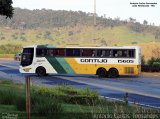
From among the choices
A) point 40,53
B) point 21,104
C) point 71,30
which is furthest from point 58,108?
point 71,30

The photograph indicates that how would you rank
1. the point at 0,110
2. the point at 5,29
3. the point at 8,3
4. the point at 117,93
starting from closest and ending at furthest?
the point at 0,110
the point at 8,3
the point at 117,93
the point at 5,29

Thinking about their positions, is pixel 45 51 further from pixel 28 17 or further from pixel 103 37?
pixel 28 17

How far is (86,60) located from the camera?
43.9 metres

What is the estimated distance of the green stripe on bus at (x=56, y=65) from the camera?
44125 mm

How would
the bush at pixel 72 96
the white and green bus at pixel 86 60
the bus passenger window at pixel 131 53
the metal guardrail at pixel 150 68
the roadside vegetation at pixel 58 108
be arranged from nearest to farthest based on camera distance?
the roadside vegetation at pixel 58 108, the bush at pixel 72 96, the bus passenger window at pixel 131 53, the white and green bus at pixel 86 60, the metal guardrail at pixel 150 68

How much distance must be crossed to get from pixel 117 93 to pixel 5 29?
123 m

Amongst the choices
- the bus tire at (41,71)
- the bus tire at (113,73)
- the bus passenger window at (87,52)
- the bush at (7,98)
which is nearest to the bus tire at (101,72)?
the bus tire at (113,73)

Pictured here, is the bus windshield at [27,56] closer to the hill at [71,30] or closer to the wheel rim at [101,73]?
the wheel rim at [101,73]

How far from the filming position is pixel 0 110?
46.1 feet

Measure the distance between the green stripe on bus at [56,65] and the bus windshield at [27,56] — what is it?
1.65m

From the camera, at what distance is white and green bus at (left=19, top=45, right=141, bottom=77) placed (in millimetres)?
43531

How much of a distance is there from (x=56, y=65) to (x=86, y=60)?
9.06 ft

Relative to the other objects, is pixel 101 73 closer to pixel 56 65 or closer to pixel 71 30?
pixel 56 65

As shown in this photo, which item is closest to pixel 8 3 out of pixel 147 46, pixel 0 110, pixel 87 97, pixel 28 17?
pixel 87 97
